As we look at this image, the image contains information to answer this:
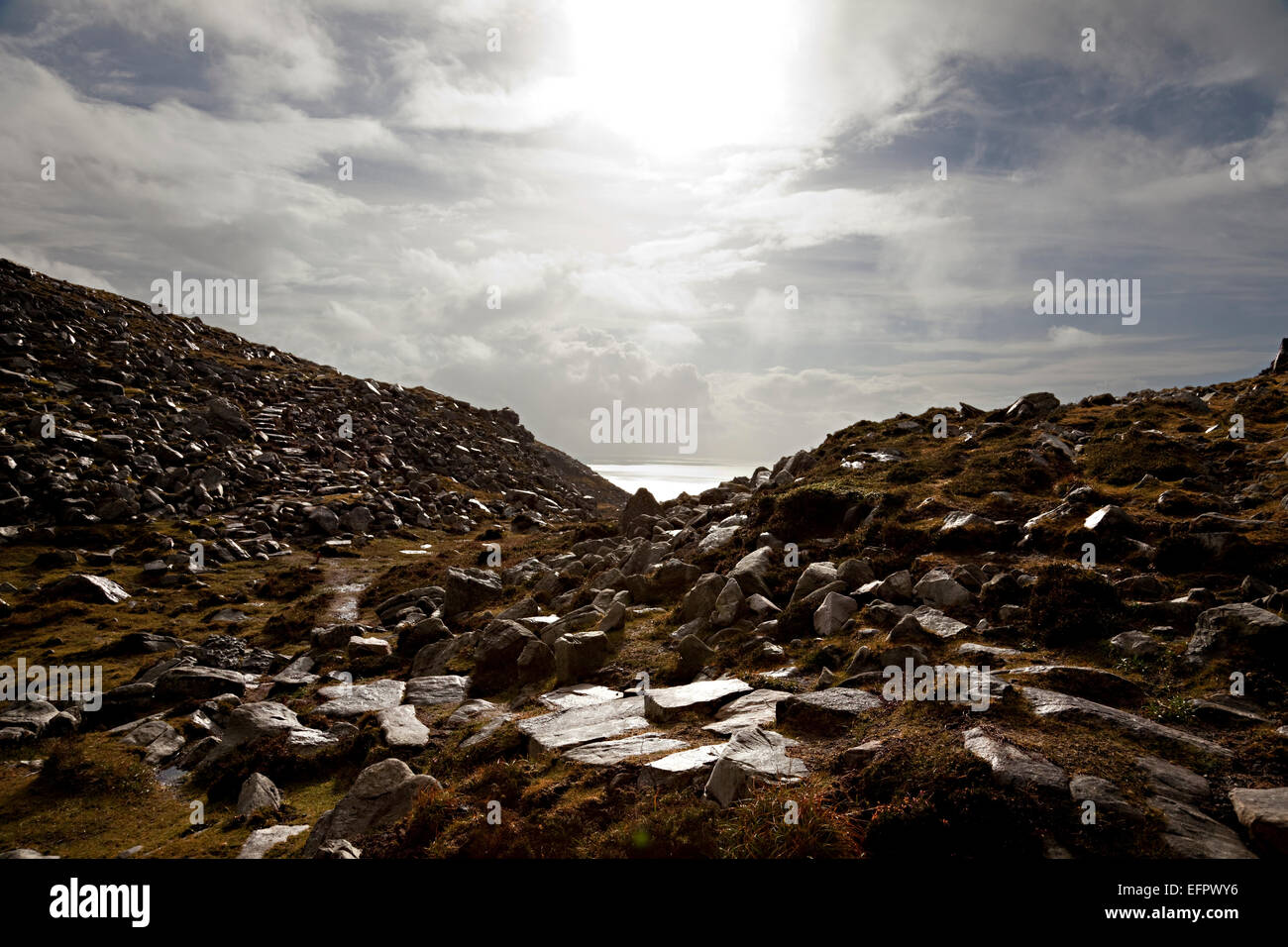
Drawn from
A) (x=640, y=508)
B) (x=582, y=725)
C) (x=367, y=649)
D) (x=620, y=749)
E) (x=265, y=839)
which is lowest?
(x=265, y=839)

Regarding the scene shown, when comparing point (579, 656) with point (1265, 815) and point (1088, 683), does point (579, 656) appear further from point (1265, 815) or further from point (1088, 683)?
point (1265, 815)

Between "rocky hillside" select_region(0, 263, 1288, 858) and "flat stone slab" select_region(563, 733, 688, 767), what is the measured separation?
0.20ft

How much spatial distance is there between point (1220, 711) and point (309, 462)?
5295cm

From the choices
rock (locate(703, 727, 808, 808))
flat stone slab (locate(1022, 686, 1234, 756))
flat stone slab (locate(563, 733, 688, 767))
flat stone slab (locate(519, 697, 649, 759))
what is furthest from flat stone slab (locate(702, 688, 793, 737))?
flat stone slab (locate(1022, 686, 1234, 756))

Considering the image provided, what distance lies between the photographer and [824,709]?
10383 mm

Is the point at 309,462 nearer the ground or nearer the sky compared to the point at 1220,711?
nearer the sky

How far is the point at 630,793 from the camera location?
8977 mm

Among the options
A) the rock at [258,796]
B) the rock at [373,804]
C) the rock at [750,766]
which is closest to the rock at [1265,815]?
the rock at [750,766]

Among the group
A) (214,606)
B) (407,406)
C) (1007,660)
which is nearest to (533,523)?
(214,606)

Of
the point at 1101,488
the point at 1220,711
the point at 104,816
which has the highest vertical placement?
the point at 1101,488

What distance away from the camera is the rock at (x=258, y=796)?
11.2 m

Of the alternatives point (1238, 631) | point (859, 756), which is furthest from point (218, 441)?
point (1238, 631)

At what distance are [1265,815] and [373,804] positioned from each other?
1072cm
